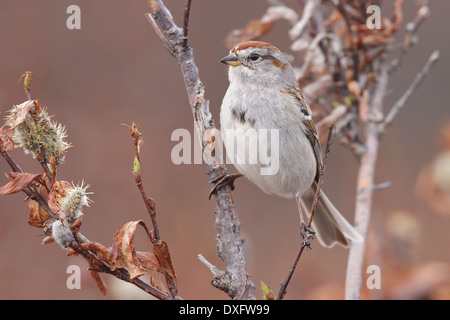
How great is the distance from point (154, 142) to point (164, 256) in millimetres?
2707

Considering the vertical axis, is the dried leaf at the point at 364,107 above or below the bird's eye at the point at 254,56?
below

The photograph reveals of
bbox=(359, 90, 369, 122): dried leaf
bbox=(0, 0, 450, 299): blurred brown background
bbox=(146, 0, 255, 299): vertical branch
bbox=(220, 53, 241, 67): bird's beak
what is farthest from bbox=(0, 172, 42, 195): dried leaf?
bbox=(0, 0, 450, 299): blurred brown background

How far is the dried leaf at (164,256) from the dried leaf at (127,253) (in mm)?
56

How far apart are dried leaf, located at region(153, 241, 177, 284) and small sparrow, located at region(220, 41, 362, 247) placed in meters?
1.07

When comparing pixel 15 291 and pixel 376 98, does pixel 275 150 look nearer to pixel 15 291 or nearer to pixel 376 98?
pixel 376 98

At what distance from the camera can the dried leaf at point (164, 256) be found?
57.6 inches

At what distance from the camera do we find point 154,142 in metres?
4.13

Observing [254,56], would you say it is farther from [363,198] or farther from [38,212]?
[38,212]

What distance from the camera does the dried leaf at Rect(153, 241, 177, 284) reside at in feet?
4.80

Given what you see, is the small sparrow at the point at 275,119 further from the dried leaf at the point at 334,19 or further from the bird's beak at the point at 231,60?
the dried leaf at the point at 334,19

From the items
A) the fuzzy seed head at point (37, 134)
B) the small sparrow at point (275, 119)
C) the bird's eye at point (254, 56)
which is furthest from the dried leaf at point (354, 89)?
the fuzzy seed head at point (37, 134)

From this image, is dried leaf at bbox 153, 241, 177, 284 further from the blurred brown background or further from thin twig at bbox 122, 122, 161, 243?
the blurred brown background

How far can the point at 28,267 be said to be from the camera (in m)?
3.25
